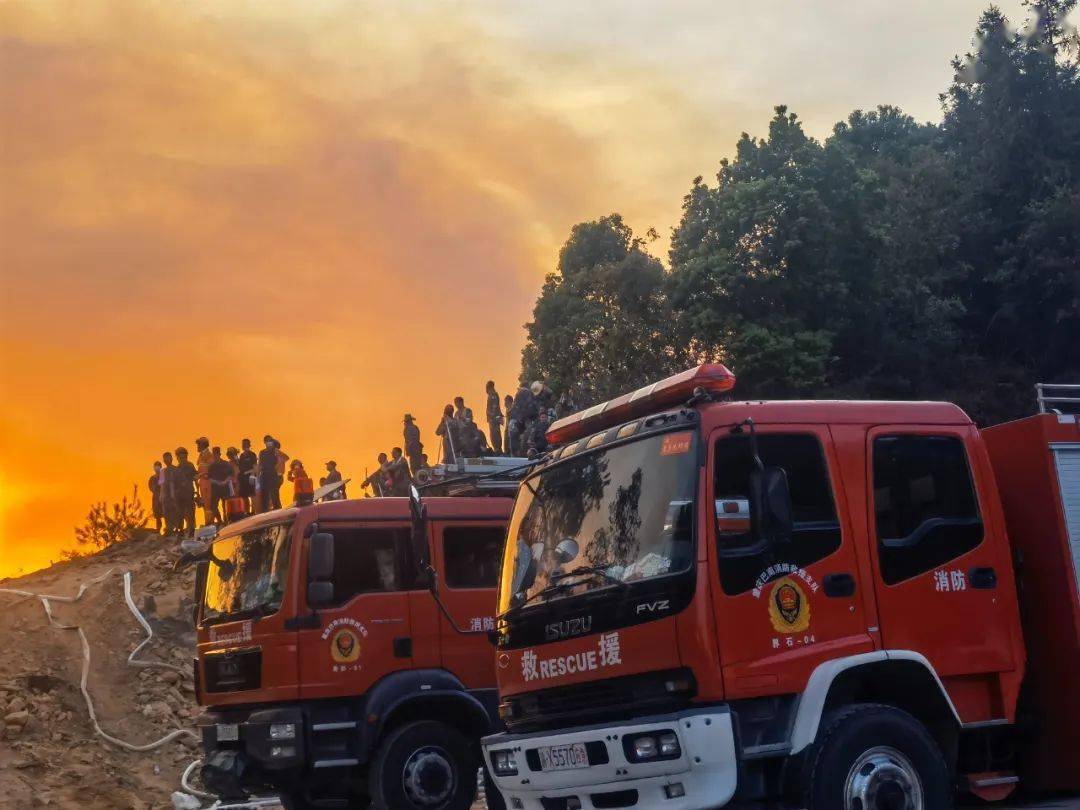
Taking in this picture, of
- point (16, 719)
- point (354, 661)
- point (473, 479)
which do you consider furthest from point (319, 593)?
point (16, 719)

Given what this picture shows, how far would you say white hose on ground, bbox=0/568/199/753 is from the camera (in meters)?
17.2

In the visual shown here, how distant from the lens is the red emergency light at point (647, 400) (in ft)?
25.4

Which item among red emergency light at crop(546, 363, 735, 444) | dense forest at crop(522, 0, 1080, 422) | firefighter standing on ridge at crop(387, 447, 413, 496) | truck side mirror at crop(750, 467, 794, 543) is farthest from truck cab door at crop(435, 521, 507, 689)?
dense forest at crop(522, 0, 1080, 422)

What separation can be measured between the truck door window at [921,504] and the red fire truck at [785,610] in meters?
0.01

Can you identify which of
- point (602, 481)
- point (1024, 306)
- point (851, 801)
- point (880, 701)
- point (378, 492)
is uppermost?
point (1024, 306)

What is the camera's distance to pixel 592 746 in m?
7.24

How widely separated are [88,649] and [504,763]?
1349 cm

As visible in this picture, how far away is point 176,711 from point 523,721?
39.4ft

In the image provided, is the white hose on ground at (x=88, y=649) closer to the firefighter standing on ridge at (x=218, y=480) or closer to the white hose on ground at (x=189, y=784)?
the white hose on ground at (x=189, y=784)

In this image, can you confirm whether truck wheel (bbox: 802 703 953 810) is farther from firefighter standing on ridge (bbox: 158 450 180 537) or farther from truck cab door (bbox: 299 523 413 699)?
firefighter standing on ridge (bbox: 158 450 180 537)

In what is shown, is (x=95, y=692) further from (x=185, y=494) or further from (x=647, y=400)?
A: (x=647, y=400)

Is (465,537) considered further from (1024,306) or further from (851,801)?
(1024,306)

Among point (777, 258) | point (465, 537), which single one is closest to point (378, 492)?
point (465, 537)

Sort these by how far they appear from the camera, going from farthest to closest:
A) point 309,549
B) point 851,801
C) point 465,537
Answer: point 465,537 < point 309,549 < point 851,801
